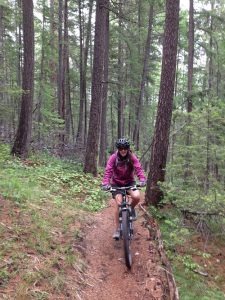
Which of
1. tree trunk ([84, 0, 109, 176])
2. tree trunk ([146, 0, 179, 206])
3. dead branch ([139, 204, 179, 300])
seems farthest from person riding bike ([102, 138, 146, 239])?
tree trunk ([84, 0, 109, 176])

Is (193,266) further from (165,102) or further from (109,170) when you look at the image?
(165,102)

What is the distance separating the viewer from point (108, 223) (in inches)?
336

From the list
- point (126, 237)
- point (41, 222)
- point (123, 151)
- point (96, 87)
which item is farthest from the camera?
point (96, 87)

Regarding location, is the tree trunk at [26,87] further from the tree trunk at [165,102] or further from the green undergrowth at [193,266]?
the green undergrowth at [193,266]

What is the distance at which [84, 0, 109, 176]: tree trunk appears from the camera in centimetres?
1260

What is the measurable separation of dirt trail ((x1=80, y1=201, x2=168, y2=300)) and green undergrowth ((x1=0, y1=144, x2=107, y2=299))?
323 millimetres

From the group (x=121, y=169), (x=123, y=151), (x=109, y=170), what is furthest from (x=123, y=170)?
(x=123, y=151)

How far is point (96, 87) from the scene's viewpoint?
13.0m

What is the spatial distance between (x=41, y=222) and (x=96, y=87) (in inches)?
292

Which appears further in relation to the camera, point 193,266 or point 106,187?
point 193,266

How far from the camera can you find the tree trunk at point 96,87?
12.6 m

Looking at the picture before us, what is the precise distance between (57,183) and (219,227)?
4943 mm

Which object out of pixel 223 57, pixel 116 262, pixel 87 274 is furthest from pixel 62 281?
pixel 223 57

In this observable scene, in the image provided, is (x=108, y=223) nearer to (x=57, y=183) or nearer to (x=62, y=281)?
(x=57, y=183)
